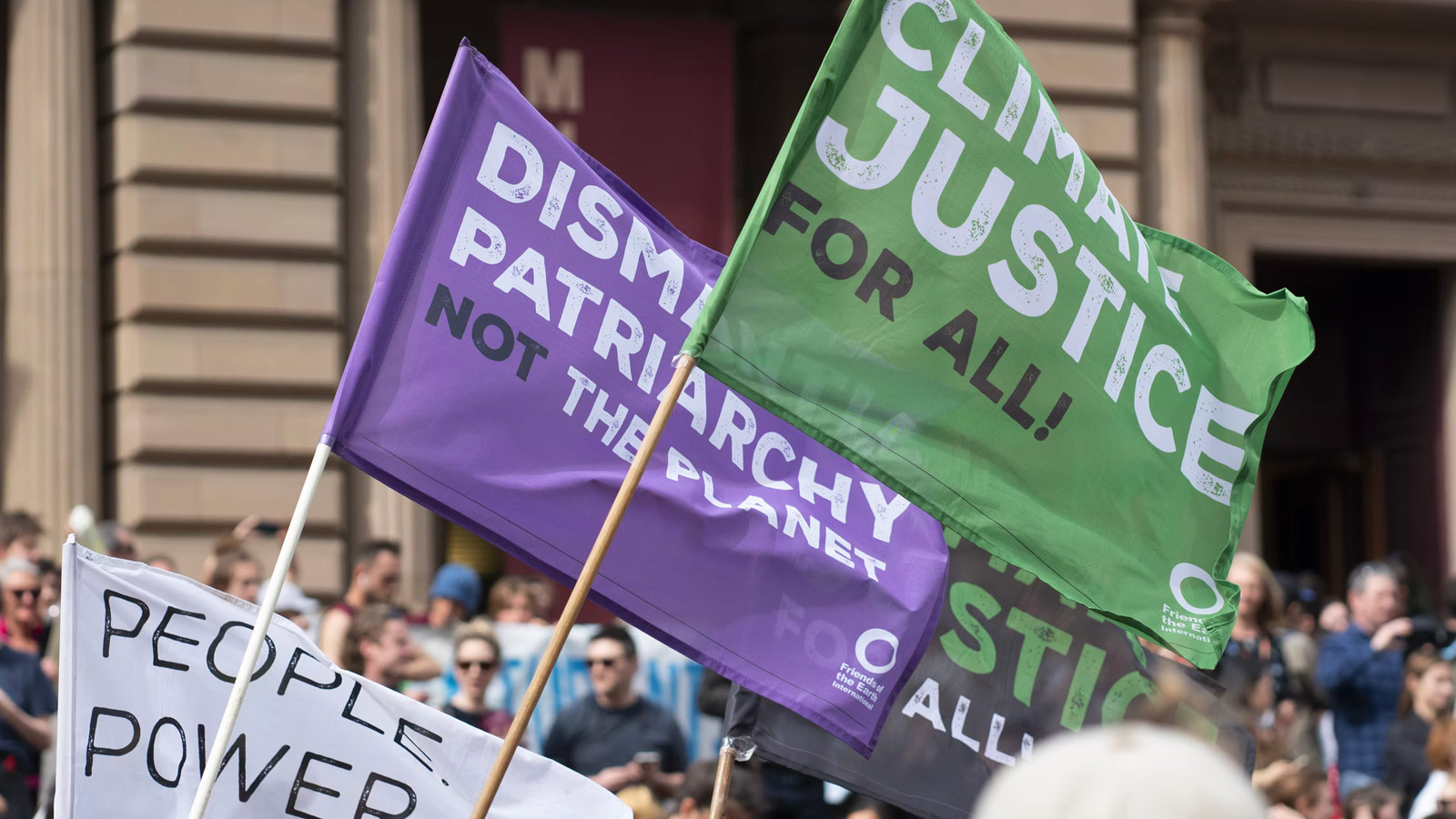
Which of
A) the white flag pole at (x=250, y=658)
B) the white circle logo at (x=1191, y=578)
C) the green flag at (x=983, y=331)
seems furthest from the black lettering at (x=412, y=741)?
the white circle logo at (x=1191, y=578)

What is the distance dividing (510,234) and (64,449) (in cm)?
803

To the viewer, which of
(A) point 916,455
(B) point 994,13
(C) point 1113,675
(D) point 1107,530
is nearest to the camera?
(A) point 916,455

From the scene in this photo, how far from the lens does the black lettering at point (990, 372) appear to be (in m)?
4.30

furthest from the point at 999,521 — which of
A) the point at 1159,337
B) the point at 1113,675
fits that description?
the point at 1113,675

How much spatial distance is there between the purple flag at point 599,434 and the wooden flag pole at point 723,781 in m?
0.22

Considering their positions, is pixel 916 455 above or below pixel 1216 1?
below

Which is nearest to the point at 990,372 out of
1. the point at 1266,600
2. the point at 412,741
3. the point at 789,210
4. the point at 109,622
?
the point at 789,210

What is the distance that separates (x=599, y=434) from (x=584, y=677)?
12.1 ft

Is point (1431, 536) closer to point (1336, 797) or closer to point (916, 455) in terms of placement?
point (1336, 797)

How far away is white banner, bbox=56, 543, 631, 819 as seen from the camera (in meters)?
4.19

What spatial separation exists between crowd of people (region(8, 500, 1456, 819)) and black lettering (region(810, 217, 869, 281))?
205cm

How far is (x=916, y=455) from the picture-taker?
13.7 ft

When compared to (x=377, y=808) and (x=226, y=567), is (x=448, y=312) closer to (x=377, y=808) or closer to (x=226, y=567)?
(x=377, y=808)

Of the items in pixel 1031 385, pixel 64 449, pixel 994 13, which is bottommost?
pixel 64 449
